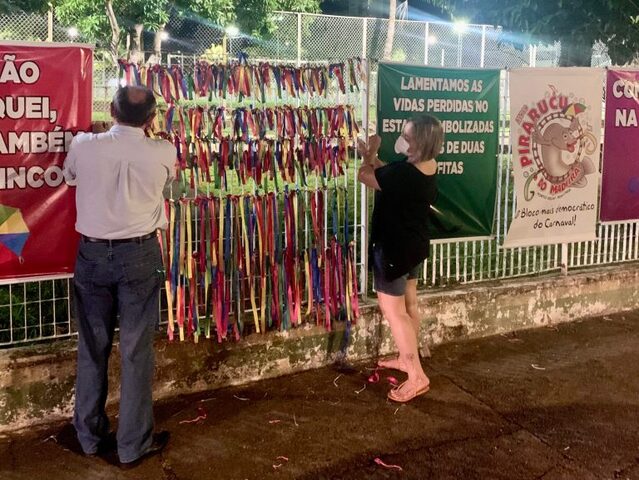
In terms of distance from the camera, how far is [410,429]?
428 cm

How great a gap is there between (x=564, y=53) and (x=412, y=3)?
27733mm

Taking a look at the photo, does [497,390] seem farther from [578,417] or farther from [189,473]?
[189,473]

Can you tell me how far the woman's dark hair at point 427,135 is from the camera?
14.5 ft

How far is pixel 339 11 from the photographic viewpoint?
34875 millimetres

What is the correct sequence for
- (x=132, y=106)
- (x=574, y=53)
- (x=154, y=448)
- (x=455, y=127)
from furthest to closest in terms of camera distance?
(x=574, y=53) → (x=455, y=127) → (x=154, y=448) → (x=132, y=106)

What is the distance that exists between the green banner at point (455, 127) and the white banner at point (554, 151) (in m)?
0.23

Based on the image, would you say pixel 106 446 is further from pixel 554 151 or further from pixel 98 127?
pixel 554 151

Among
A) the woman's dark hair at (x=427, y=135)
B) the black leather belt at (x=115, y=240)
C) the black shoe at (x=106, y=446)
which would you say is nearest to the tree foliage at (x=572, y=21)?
the woman's dark hair at (x=427, y=135)

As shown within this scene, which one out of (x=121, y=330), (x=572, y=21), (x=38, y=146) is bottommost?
(x=121, y=330)

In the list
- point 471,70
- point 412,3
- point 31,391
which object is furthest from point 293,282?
point 412,3

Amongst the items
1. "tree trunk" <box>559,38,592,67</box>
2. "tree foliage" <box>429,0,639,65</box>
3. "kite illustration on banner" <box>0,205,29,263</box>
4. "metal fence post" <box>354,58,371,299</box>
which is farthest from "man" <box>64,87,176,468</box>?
"tree trunk" <box>559,38,592,67</box>

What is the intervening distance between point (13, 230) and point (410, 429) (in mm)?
2595

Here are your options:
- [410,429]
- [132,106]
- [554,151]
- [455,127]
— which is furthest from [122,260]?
[554,151]

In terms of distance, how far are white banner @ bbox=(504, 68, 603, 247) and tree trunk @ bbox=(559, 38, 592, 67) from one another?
78.9 inches
